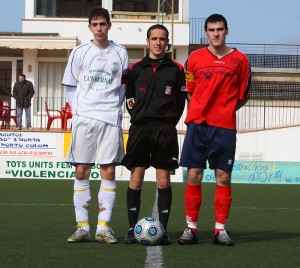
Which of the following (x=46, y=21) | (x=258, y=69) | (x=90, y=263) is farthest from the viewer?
(x=258, y=69)

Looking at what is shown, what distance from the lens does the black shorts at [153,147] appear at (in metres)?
8.46

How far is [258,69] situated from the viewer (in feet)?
124

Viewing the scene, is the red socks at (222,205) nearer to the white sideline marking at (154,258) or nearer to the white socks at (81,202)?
the white sideline marking at (154,258)

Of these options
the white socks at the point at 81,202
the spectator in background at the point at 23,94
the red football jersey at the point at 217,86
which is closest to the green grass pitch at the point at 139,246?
the white socks at the point at 81,202

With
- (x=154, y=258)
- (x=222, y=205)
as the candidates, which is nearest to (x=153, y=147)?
(x=222, y=205)

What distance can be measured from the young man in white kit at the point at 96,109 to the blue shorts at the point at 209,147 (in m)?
0.65

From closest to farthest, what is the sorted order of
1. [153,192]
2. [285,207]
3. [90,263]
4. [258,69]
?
[90,263] → [285,207] → [153,192] → [258,69]

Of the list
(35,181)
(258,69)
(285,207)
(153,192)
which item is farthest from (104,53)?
(258,69)

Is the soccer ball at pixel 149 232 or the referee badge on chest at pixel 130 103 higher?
the referee badge on chest at pixel 130 103

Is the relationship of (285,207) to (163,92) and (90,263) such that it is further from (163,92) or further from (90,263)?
(90,263)

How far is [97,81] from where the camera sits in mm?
8508

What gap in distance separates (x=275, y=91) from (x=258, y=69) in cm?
172

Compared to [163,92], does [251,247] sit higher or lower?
lower

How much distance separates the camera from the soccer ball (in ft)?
26.7
